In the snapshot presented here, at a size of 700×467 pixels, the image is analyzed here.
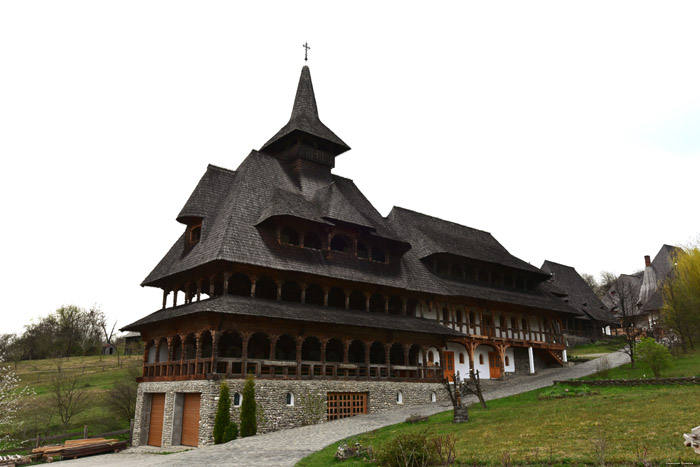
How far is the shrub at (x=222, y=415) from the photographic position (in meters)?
21.4

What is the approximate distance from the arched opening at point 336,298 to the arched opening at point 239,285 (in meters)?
5.01

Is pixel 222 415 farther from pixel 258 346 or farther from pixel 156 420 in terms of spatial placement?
pixel 156 420

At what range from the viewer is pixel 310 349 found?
29031 mm

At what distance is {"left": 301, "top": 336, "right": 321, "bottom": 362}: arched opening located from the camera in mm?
28719

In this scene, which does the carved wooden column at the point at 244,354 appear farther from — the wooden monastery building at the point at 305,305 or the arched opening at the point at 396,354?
the arched opening at the point at 396,354

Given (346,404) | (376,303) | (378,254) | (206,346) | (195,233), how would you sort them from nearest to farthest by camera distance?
(346,404), (206,346), (195,233), (378,254), (376,303)

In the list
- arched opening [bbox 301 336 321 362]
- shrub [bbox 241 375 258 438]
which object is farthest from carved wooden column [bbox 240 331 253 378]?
arched opening [bbox 301 336 321 362]

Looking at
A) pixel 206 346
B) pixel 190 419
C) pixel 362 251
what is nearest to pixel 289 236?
pixel 362 251

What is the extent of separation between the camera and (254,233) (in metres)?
26.7

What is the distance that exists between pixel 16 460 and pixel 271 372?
11659 mm

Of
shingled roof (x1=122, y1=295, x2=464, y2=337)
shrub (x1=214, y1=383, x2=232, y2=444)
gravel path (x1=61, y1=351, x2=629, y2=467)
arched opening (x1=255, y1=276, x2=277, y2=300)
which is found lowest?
gravel path (x1=61, y1=351, x2=629, y2=467)

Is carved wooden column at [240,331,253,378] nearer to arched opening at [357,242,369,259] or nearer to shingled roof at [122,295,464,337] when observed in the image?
shingled roof at [122,295,464,337]

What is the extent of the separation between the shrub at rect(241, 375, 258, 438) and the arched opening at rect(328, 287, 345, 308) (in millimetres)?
9371

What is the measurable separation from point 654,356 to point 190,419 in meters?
22.5
